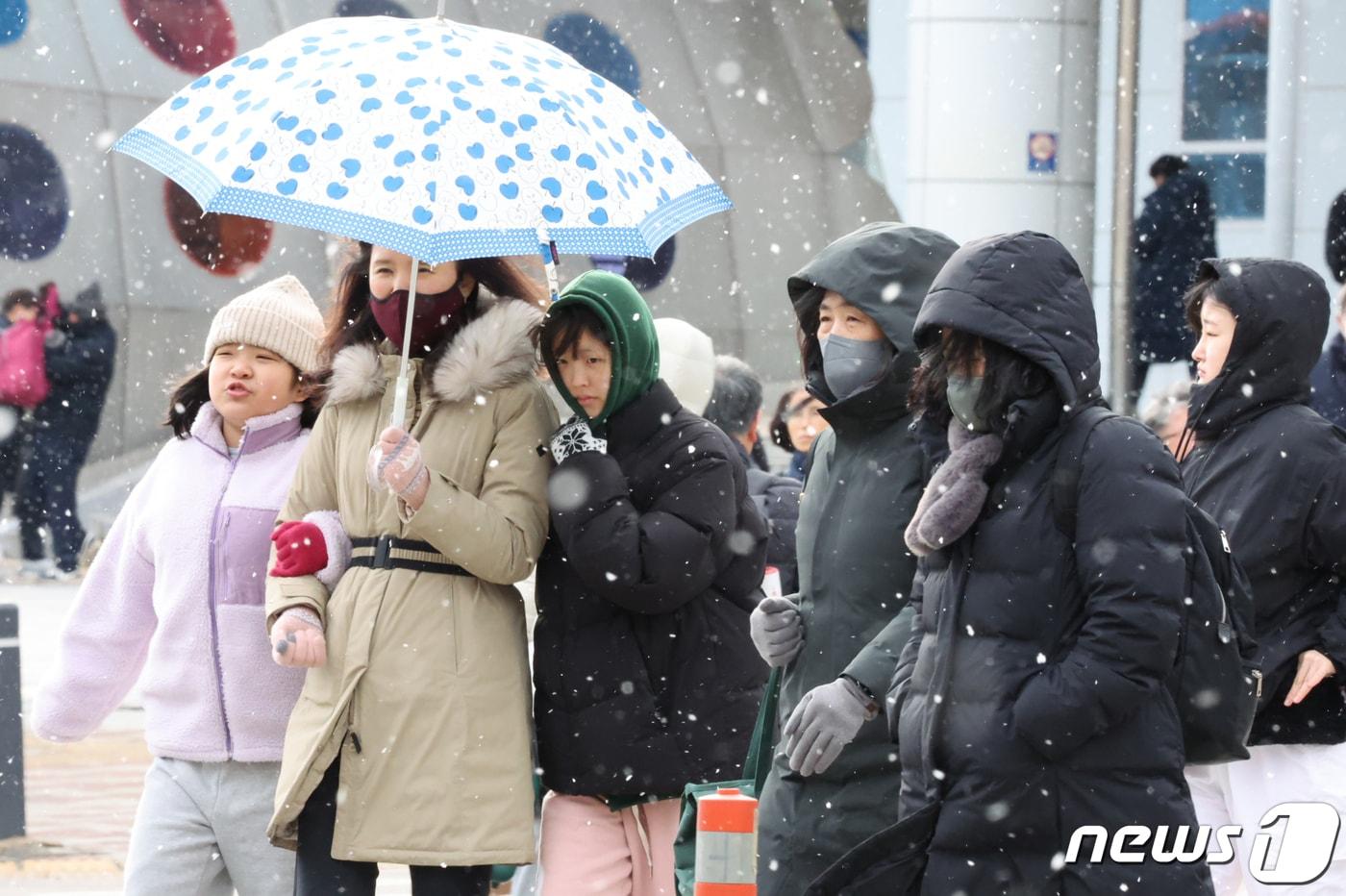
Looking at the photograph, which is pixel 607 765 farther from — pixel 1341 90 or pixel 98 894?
pixel 1341 90

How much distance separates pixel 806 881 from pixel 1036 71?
1147 centimetres

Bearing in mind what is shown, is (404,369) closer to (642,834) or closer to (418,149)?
(418,149)

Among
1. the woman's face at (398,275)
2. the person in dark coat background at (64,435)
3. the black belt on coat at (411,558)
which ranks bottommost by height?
the person in dark coat background at (64,435)

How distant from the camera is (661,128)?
18.0ft

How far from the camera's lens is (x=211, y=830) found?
5.31 meters

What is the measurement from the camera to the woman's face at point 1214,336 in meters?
5.86

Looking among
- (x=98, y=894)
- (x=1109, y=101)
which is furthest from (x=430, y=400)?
(x=1109, y=101)

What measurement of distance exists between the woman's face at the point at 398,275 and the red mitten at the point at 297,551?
1.94 ft

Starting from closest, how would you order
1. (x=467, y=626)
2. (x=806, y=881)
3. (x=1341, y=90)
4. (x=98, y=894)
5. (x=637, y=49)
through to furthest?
(x=806, y=881)
(x=467, y=626)
(x=98, y=894)
(x=1341, y=90)
(x=637, y=49)

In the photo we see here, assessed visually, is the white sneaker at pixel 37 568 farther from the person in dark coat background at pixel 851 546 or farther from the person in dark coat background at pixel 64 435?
the person in dark coat background at pixel 851 546

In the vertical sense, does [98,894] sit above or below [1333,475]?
below

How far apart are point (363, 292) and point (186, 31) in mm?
15221

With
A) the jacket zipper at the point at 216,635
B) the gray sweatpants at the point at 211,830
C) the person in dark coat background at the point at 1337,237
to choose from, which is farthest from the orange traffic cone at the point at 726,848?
the person in dark coat background at the point at 1337,237

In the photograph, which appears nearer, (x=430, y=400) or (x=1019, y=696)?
(x=1019, y=696)
